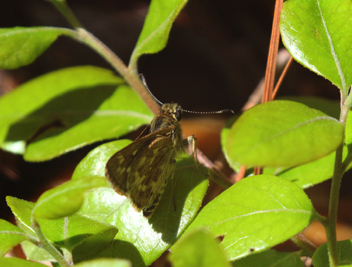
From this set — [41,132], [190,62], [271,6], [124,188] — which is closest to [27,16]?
[190,62]

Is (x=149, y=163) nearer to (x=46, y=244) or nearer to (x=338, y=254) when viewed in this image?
(x=46, y=244)

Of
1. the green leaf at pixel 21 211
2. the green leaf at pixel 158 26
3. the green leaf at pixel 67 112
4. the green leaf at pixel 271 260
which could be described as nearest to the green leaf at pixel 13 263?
the green leaf at pixel 21 211

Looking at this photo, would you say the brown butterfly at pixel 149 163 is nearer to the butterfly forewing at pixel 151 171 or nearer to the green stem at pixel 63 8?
the butterfly forewing at pixel 151 171

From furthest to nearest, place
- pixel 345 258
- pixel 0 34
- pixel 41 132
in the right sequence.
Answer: pixel 41 132
pixel 0 34
pixel 345 258

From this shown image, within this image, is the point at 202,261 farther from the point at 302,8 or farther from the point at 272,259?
the point at 302,8

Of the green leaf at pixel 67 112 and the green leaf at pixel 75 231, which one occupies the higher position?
the green leaf at pixel 67 112

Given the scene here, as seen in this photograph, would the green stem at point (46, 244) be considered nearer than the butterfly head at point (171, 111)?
Yes
